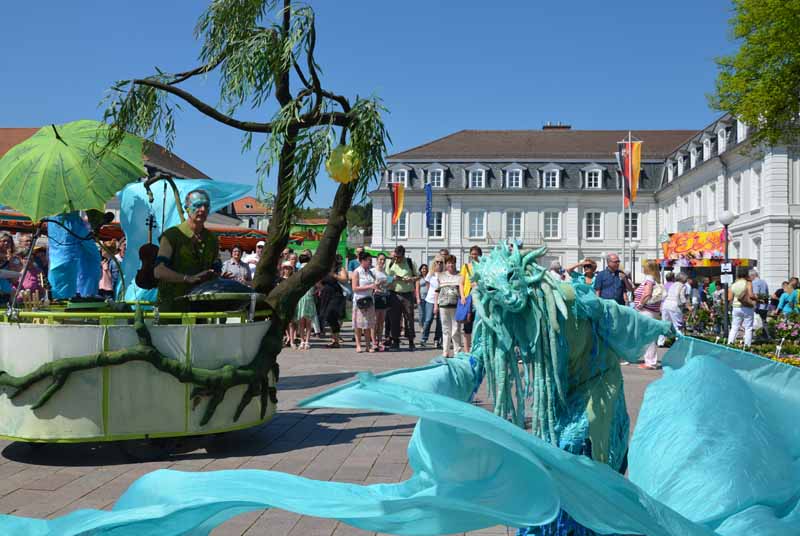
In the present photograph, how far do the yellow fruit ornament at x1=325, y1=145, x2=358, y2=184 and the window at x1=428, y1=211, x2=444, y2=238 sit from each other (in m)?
48.8

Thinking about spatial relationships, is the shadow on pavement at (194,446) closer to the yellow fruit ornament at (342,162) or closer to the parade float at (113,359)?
the parade float at (113,359)

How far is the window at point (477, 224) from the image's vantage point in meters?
55.2

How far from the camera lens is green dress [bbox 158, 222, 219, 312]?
5.55 m

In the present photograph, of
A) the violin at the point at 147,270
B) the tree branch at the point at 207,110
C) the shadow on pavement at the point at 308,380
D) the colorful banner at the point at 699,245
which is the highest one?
the tree branch at the point at 207,110

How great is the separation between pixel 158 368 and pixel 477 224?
2009 inches

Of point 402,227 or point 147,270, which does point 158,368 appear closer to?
point 147,270

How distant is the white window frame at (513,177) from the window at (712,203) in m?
15.8

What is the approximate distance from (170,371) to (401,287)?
9.16 m

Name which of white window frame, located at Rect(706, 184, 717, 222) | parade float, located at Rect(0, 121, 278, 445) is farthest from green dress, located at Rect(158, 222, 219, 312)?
white window frame, located at Rect(706, 184, 717, 222)

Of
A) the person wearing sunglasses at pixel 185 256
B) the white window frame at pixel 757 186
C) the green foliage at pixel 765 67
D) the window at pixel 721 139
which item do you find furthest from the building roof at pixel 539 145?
the person wearing sunglasses at pixel 185 256

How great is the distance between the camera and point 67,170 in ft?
19.7

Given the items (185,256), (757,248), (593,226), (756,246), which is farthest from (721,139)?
(185,256)

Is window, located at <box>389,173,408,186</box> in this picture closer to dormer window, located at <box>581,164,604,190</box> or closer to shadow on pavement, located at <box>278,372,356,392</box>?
dormer window, located at <box>581,164,604,190</box>

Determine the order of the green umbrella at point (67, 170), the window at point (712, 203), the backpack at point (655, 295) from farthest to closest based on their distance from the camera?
1. the window at point (712, 203)
2. the backpack at point (655, 295)
3. the green umbrella at point (67, 170)
